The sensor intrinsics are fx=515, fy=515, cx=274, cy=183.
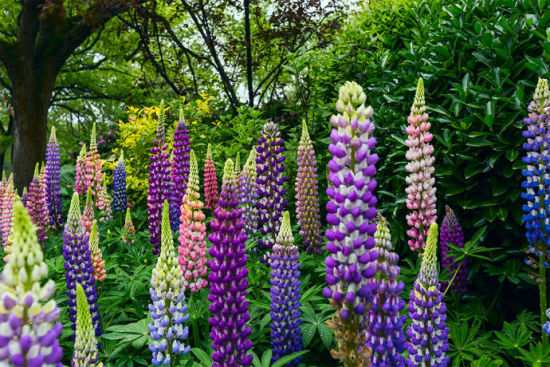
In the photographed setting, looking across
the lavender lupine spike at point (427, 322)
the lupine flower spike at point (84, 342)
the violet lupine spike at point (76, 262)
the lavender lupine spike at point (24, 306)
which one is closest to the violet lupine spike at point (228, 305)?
the lupine flower spike at point (84, 342)

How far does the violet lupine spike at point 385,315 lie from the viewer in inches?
88.4

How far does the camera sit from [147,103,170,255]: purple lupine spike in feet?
16.5

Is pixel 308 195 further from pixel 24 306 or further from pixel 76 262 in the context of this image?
pixel 24 306

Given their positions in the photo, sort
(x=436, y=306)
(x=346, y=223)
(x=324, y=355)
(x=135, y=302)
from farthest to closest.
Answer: (x=135, y=302)
(x=324, y=355)
(x=436, y=306)
(x=346, y=223)

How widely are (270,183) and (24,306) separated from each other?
3.36 meters

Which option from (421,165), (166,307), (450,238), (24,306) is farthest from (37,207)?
(24,306)

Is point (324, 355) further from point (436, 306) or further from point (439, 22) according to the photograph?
point (439, 22)

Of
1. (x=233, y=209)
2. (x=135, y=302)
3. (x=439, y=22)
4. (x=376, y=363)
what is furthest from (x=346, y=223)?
(x=439, y=22)

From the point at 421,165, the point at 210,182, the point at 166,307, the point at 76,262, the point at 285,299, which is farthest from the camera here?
the point at 210,182

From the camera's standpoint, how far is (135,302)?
13.4ft

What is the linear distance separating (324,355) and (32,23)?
12.9 m

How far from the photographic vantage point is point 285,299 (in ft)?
10.2

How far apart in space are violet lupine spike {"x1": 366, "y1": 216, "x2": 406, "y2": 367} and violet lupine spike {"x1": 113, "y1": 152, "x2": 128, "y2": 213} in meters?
5.19

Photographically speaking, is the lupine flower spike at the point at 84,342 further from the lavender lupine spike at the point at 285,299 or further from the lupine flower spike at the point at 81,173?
the lupine flower spike at the point at 81,173
